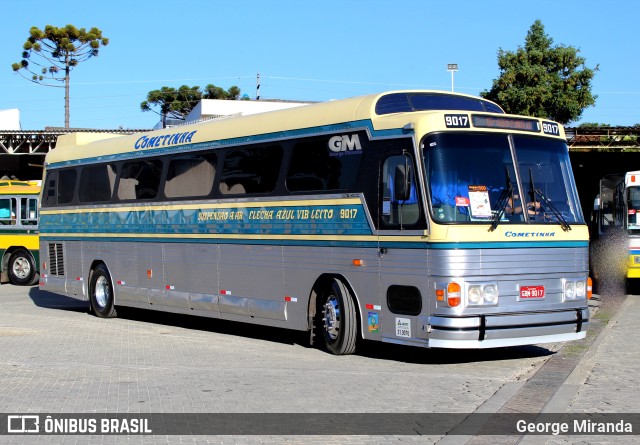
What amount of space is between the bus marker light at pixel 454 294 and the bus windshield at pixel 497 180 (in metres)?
0.75

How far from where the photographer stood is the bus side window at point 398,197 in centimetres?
1100

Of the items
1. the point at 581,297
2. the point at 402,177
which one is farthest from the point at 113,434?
the point at 581,297

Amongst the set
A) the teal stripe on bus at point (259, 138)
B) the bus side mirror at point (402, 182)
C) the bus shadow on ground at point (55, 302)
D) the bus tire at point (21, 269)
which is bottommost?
the bus shadow on ground at point (55, 302)

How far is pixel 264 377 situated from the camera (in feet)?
34.8

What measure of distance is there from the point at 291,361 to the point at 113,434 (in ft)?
14.9

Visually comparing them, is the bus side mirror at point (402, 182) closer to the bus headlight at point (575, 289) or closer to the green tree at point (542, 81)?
the bus headlight at point (575, 289)

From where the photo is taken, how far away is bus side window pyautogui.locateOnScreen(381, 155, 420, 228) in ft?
36.1

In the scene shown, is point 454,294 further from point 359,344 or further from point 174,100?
point 174,100

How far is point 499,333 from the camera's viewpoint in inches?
426

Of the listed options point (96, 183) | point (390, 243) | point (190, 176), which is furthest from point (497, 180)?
point (96, 183)

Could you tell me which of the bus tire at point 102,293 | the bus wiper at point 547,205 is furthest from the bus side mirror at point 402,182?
the bus tire at point 102,293

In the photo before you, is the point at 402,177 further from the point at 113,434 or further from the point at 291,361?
the point at 113,434

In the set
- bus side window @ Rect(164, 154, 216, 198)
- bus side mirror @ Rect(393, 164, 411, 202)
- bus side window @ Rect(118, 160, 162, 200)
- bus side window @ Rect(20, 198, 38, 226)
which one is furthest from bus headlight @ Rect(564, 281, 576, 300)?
bus side window @ Rect(20, 198, 38, 226)

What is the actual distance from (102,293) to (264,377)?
8.72 meters
